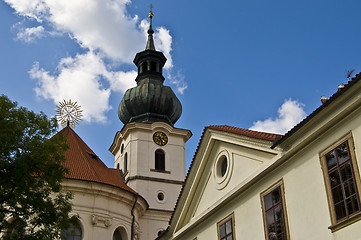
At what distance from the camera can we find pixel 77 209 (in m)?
25.7

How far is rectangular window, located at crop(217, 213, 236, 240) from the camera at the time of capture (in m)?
14.7

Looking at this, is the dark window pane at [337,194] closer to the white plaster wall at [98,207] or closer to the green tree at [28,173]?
the green tree at [28,173]

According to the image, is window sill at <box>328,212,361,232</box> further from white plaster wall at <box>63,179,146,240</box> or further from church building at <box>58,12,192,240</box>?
church building at <box>58,12,192,240</box>

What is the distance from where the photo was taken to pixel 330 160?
36.1 feet

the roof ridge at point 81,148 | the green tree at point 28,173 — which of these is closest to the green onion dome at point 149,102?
the roof ridge at point 81,148

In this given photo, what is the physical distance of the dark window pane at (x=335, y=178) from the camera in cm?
1061

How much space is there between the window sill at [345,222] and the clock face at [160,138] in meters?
25.1

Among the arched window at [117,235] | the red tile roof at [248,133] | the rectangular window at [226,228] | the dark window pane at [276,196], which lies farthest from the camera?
the arched window at [117,235]

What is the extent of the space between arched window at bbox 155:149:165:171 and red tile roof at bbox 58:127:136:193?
14.1ft

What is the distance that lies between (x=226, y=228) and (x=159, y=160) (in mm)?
19892

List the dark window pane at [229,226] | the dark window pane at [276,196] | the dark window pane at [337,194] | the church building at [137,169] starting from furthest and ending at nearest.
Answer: the church building at [137,169]
the dark window pane at [229,226]
the dark window pane at [276,196]
the dark window pane at [337,194]

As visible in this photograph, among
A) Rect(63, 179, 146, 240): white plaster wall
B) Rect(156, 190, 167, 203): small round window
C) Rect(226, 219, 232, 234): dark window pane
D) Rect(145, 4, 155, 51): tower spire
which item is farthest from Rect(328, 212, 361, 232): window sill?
Rect(145, 4, 155, 51): tower spire

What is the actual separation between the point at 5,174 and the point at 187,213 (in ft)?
23.8

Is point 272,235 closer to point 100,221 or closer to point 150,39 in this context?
point 100,221
